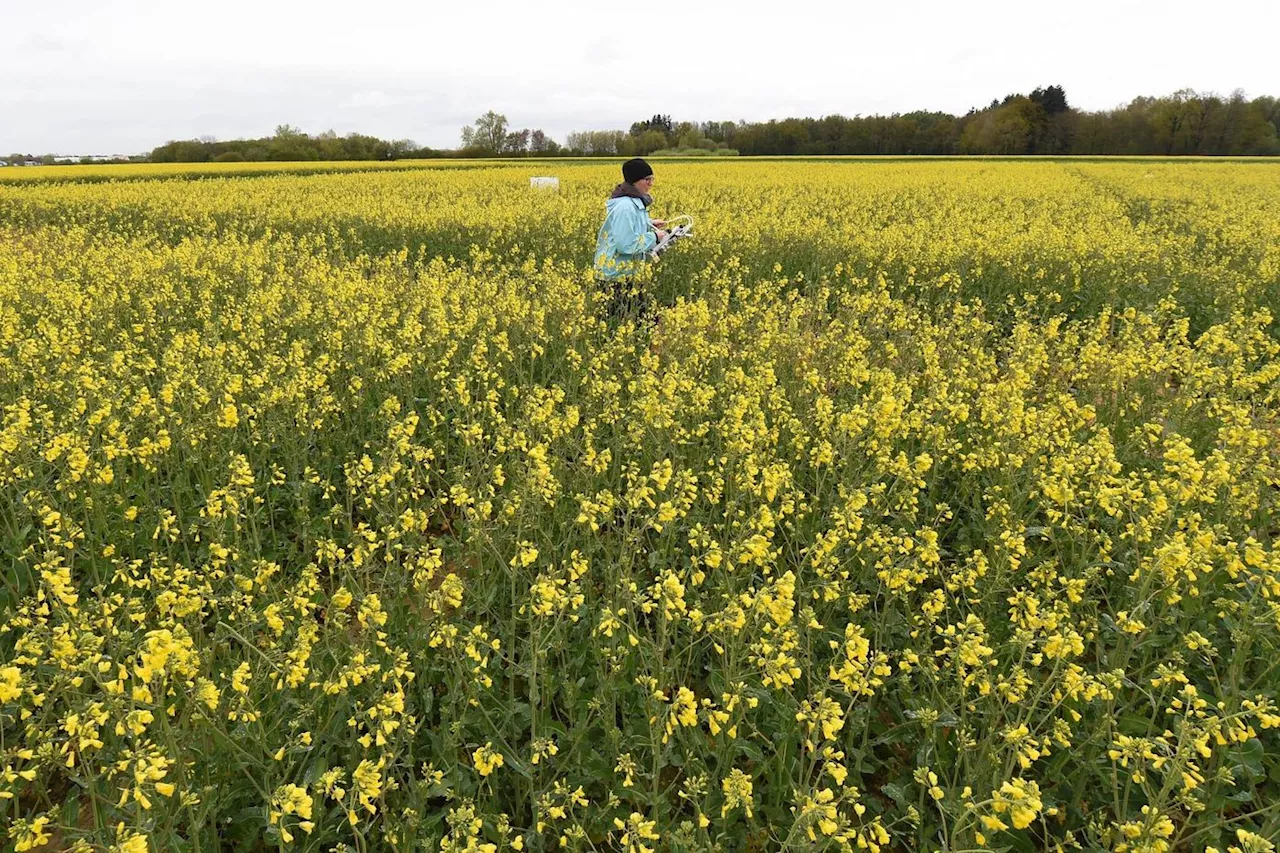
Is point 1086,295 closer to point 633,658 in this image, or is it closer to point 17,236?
point 633,658

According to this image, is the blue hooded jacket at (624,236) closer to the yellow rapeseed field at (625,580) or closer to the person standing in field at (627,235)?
the person standing in field at (627,235)

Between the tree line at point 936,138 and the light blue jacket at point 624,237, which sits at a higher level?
the tree line at point 936,138

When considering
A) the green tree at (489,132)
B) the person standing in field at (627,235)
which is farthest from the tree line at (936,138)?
the person standing in field at (627,235)

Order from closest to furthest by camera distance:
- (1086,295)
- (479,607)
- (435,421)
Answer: (479,607), (435,421), (1086,295)

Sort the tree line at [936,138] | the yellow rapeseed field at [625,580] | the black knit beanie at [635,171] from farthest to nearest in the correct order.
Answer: the tree line at [936,138] → the black knit beanie at [635,171] → the yellow rapeseed field at [625,580]

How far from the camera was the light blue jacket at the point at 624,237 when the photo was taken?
861 cm

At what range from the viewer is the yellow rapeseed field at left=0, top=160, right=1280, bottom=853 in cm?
249

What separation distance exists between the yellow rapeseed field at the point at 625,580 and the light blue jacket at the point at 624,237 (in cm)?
50

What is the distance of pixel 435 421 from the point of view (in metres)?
4.97

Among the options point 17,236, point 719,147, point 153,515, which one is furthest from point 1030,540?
point 719,147

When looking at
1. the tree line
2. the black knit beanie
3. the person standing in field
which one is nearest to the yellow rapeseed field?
the person standing in field

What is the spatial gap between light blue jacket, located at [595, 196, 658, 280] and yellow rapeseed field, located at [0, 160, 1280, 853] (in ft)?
1.63

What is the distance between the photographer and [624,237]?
8.68 meters

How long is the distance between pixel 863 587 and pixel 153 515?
4.53 metres
